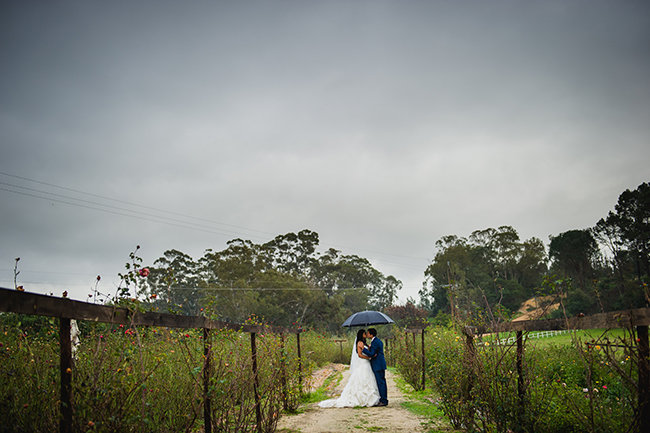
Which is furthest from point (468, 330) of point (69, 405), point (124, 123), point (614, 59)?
point (124, 123)

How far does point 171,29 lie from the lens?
17.4 meters

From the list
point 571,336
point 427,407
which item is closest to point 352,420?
point 427,407

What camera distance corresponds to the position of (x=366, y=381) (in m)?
8.63

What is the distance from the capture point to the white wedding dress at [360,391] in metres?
8.45

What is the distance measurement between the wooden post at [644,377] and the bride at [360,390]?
6332 mm

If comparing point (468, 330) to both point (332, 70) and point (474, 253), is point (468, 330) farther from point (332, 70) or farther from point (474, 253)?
point (474, 253)

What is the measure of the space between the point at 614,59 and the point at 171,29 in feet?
60.0

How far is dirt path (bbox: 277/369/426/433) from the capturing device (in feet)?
19.3

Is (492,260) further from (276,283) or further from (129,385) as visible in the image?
(129,385)

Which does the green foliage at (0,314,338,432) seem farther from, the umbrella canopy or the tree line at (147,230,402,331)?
the tree line at (147,230,402,331)

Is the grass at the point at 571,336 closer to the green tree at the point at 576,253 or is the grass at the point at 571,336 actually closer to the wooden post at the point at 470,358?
the wooden post at the point at 470,358

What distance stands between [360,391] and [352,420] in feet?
6.21

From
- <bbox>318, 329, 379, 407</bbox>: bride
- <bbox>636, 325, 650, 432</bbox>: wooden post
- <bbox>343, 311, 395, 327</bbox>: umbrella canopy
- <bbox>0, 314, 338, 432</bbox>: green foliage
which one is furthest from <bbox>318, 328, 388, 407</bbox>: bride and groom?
<bbox>636, 325, 650, 432</bbox>: wooden post

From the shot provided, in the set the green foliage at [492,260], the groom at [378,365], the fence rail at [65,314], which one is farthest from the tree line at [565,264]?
the fence rail at [65,314]
